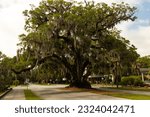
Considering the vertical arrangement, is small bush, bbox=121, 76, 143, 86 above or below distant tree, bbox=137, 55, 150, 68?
below

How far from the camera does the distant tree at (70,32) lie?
3672 cm

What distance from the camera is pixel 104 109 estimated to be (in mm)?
9344

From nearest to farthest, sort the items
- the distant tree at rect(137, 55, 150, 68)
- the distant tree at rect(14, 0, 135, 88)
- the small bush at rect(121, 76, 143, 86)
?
the distant tree at rect(14, 0, 135, 88) → the small bush at rect(121, 76, 143, 86) → the distant tree at rect(137, 55, 150, 68)

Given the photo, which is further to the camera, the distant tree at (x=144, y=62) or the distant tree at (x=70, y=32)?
the distant tree at (x=144, y=62)

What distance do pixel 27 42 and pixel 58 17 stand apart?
4.25m

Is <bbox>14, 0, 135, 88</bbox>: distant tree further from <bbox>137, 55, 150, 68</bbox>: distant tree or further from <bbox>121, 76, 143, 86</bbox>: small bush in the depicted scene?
<bbox>137, 55, 150, 68</bbox>: distant tree

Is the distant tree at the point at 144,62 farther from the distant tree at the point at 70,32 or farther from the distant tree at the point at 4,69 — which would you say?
the distant tree at the point at 4,69

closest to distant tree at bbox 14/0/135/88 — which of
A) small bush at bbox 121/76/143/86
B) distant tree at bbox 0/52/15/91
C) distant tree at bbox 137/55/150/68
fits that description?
distant tree at bbox 0/52/15/91

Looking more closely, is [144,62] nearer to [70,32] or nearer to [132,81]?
[132,81]

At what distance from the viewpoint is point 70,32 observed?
127ft

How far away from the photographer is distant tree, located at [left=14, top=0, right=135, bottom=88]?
120 feet

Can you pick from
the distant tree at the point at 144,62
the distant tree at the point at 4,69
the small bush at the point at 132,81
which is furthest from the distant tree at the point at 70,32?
the distant tree at the point at 144,62

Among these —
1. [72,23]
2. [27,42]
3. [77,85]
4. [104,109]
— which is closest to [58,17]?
[72,23]

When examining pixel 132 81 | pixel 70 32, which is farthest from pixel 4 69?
pixel 132 81
